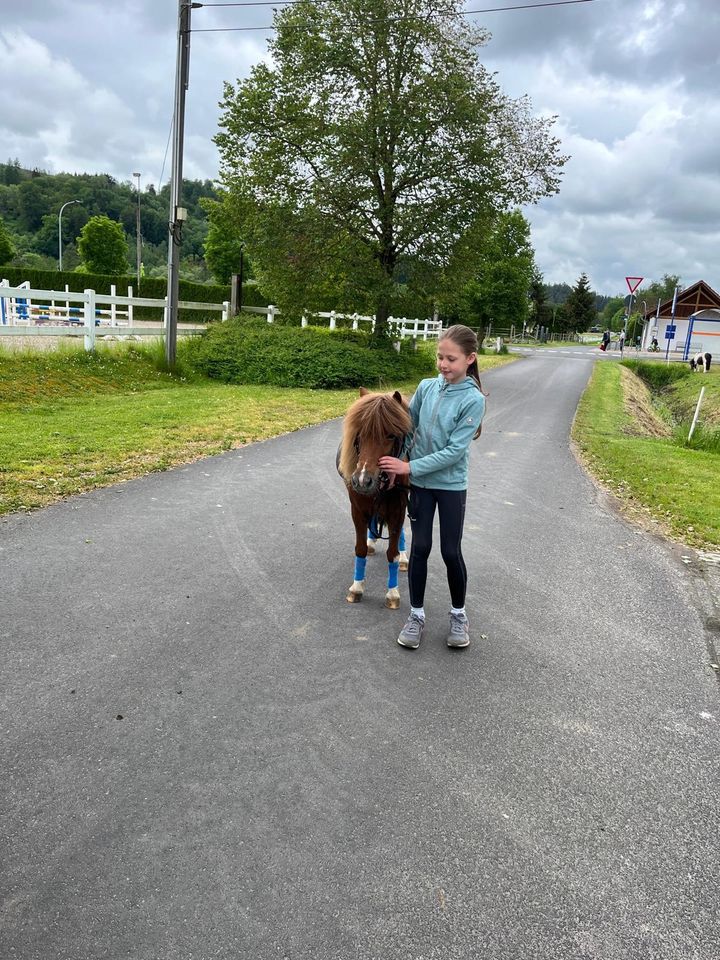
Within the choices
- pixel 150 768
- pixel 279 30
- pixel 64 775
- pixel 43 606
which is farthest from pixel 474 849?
pixel 279 30

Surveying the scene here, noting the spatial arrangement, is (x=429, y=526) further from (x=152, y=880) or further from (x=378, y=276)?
(x=378, y=276)

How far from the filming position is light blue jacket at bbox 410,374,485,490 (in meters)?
3.54

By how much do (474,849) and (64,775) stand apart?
1701 mm

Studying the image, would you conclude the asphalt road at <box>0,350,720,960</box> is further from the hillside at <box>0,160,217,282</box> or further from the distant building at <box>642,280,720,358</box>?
the hillside at <box>0,160,217,282</box>

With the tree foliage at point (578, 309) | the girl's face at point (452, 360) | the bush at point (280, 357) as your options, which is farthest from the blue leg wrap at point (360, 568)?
the tree foliage at point (578, 309)

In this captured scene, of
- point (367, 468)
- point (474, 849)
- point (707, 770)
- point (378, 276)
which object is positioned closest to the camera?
point (474, 849)

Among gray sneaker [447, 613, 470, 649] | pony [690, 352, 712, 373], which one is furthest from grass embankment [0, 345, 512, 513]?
pony [690, 352, 712, 373]

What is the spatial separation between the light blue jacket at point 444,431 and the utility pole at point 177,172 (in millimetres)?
12689

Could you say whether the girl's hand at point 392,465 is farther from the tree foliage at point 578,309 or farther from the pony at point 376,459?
the tree foliage at point 578,309

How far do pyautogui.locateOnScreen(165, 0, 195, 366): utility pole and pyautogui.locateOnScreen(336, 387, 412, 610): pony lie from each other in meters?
12.4

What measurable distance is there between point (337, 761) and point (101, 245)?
194 feet

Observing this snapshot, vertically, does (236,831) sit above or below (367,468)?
below

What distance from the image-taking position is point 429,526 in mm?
3795

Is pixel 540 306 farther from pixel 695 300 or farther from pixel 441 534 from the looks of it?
pixel 441 534
